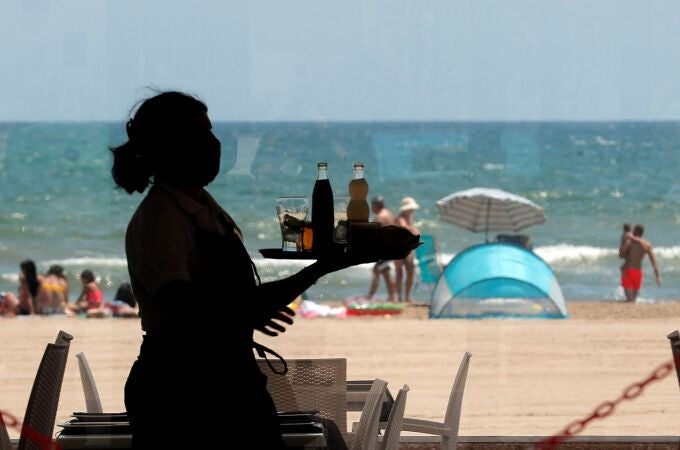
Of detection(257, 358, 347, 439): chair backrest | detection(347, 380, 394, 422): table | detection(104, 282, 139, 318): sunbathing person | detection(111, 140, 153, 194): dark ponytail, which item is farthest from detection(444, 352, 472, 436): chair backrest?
detection(104, 282, 139, 318): sunbathing person

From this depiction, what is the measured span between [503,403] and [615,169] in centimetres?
197

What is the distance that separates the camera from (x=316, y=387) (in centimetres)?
322

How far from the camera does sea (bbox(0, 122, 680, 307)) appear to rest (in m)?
4.62

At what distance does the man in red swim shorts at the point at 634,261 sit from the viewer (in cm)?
880

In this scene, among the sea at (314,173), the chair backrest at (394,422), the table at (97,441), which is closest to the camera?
the chair backrest at (394,422)

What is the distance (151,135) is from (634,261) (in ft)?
26.7

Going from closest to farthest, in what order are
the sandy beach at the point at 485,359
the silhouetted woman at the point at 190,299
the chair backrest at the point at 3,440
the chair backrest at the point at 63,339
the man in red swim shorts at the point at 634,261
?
1. the silhouetted woman at the point at 190,299
2. the chair backrest at the point at 63,339
3. the chair backrest at the point at 3,440
4. the sandy beach at the point at 485,359
5. the man in red swim shorts at the point at 634,261

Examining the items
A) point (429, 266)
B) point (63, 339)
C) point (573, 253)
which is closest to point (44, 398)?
point (63, 339)

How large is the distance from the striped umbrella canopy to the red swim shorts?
1.64m

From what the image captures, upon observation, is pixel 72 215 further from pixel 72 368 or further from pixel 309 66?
pixel 309 66

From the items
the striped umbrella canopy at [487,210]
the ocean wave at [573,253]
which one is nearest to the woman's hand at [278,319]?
the striped umbrella canopy at [487,210]

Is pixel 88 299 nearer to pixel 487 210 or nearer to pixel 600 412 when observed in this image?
pixel 487 210

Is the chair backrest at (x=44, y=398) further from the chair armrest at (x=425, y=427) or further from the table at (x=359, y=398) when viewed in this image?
the chair armrest at (x=425, y=427)

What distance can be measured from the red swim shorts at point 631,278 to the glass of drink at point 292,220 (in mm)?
6997
